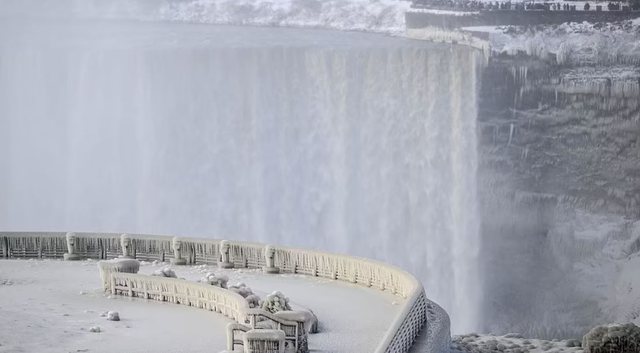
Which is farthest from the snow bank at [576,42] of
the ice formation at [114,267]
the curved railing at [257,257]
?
the ice formation at [114,267]

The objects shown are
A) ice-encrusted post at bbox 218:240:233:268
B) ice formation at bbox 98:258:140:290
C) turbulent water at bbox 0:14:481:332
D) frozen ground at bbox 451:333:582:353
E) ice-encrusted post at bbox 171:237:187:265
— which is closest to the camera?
ice formation at bbox 98:258:140:290

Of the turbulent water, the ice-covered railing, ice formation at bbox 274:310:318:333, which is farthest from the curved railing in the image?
the turbulent water

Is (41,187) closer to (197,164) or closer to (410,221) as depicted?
(197,164)

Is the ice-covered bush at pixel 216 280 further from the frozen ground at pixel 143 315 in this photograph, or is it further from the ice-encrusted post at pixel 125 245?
the ice-encrusted post at pixel 125 245

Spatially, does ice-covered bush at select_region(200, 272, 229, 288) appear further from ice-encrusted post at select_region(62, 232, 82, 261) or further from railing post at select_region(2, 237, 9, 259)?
railing post at select_region(2, 237, 9, 259)

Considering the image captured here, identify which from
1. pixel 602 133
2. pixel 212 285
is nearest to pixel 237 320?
pixel 212 285
